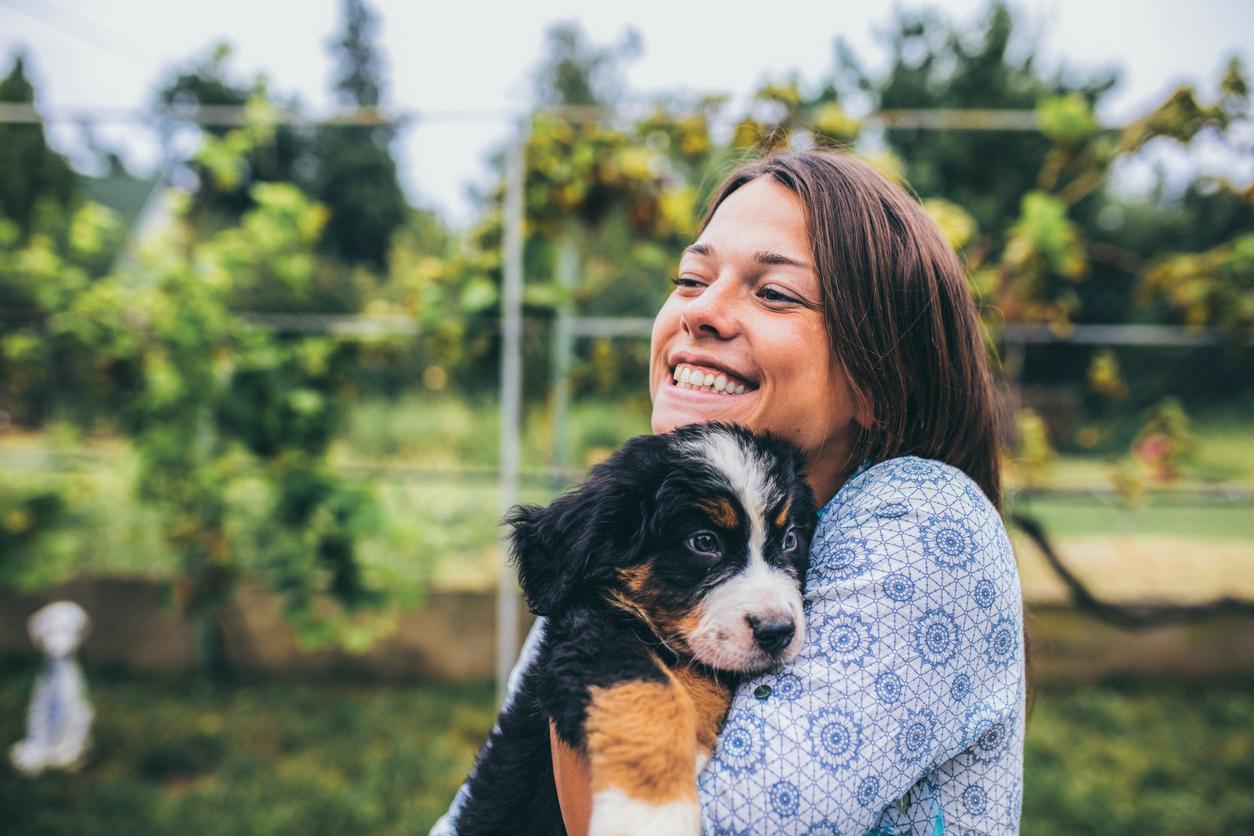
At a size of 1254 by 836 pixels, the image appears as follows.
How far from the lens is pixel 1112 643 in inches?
223

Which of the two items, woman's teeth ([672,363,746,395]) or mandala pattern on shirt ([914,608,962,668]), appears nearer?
mandala pattern on shirt ([914,608,962,668])

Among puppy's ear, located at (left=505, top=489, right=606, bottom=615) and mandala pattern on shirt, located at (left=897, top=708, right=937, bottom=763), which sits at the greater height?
puppy's ear, located at (left=505, top=489, right=606, bottom=615)

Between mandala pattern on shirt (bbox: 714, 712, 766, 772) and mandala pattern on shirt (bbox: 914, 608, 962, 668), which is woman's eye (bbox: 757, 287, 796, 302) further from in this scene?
mandala pattern on shirt (bbox: 714, 712, 766, 772)

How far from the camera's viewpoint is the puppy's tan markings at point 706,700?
4.22 ft

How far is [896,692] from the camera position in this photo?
113 cm

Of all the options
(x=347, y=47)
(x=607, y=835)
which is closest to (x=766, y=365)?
(x=607, y=835)

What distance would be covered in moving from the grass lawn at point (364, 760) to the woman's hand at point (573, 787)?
3.18 m

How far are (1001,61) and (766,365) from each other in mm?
19776

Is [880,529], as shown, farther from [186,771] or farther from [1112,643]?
[1112,643]

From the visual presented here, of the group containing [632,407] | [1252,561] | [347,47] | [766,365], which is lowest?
[1252,561]

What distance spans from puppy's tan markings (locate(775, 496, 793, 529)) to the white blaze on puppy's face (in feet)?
0.08

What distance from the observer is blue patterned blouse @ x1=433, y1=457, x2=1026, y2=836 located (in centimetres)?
108

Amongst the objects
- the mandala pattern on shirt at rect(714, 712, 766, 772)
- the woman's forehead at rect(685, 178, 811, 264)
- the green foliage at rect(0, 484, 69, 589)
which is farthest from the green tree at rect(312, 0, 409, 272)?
the mandala pattern on shirt at rect(714, 712, 766, 772)

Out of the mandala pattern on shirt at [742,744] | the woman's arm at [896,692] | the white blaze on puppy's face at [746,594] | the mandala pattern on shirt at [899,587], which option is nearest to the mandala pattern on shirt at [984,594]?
the woman's arm at [896,692]
